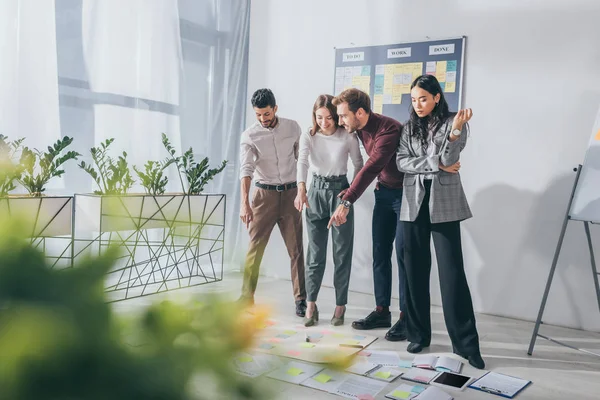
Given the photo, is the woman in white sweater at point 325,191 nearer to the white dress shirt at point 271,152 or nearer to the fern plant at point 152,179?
the white dress shirt at point 271,152

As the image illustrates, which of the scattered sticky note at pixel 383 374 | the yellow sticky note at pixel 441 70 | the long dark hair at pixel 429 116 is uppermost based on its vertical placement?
the yellow sticky note at pixel 441 70

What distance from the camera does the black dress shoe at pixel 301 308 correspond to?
10.1ft

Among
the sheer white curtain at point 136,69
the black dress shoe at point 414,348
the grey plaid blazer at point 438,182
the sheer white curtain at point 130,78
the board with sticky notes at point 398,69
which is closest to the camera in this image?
the grey plaid blazer at point 438,182

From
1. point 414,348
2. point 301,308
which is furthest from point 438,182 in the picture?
point 301,308

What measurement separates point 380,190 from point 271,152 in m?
0.66

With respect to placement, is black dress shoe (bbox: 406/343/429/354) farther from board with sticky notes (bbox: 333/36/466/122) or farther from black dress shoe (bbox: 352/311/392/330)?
board with sticky notes (bbox: 333/36/466/122)

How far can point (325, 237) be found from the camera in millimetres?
3068

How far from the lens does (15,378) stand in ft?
0.54

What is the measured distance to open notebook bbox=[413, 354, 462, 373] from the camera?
2403 mm

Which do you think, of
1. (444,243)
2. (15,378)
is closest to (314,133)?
(444,243)

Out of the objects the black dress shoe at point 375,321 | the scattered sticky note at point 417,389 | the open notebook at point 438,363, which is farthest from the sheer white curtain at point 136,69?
the scattered sticky note at point 417,389

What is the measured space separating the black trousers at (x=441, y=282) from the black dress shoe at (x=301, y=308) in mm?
648

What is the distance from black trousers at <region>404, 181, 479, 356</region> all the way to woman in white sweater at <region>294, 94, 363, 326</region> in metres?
0.43

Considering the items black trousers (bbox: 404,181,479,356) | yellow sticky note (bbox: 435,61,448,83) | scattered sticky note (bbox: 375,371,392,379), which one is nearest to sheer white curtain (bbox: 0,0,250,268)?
yellow sticky note (bbox: 435,61,448,83)
